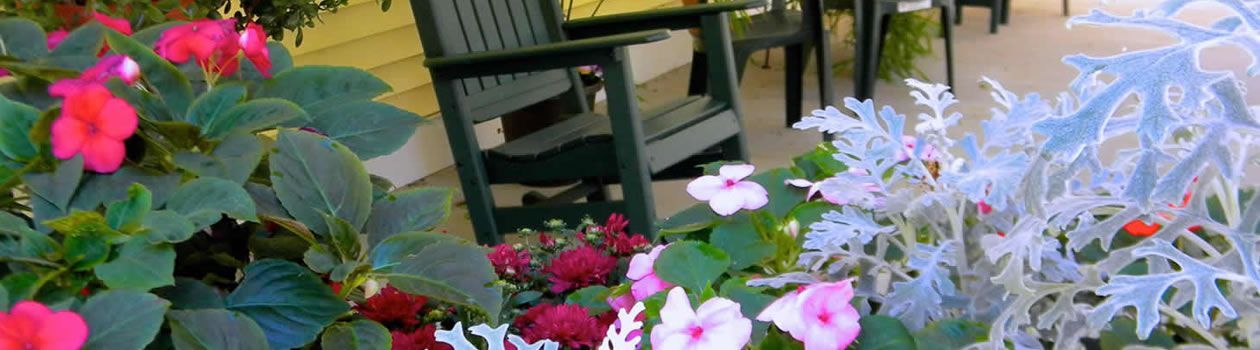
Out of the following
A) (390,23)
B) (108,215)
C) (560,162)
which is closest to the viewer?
(108,215)

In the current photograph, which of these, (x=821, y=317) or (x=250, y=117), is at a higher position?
(x=250, y=117)

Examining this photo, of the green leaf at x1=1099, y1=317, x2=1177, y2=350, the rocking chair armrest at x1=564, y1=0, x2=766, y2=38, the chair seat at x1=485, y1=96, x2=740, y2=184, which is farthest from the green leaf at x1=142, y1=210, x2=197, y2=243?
the rocking chair armrest at x1=564, y1=0, x2=766, y2=38

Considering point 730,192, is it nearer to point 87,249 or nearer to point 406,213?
point 406,213

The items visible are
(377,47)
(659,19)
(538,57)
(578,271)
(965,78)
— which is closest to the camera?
(578,271)

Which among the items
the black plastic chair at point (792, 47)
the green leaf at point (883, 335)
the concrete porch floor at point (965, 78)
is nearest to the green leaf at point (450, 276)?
the green leaf at point (883, 335)

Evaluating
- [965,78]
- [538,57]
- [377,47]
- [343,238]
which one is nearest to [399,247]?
[343,238]

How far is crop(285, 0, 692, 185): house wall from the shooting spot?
3246mm

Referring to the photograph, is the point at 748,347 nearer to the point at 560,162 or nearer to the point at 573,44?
the point at 573,44

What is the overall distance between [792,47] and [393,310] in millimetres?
3106

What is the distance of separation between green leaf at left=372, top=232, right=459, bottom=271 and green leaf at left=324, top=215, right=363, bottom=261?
14mm

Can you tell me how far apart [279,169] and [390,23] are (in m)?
2.86

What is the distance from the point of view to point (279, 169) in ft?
2.31

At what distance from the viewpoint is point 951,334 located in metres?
0.65

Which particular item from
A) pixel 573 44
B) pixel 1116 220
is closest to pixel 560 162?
pixel 573 44
